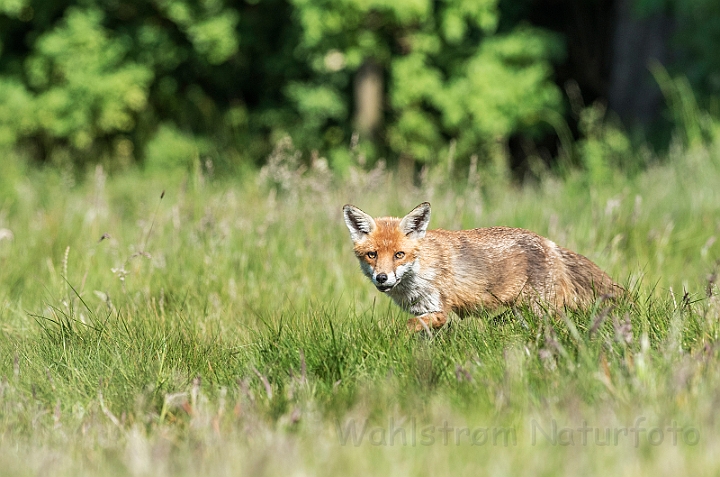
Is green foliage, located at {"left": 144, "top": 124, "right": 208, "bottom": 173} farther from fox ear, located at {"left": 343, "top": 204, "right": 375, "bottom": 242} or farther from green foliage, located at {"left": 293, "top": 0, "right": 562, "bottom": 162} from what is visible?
fox ear, located at {"left": 343, "top": 204, "right": 375, "bottom": 242}

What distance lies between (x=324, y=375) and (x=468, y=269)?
4.52ft

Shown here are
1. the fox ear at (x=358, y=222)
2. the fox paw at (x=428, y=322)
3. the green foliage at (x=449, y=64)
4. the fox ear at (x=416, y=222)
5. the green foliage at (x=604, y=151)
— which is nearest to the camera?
the fox paw at (x=428, y=322)

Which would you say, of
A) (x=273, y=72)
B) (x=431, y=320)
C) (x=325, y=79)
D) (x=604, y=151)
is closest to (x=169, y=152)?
(x=273, y=72)

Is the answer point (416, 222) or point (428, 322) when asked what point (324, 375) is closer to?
point (428, 322)

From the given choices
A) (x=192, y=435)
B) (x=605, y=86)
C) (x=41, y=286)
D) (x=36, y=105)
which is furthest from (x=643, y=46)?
(x=192, y=435)

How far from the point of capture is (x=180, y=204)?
712cm

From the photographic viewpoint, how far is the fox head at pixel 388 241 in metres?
4.86

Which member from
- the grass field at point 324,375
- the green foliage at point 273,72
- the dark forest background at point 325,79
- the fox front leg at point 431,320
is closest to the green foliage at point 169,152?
the dark forest background at point 325,79

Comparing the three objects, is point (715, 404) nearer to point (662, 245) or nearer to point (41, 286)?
point (662, 245)

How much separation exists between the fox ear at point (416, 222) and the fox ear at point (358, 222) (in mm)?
232

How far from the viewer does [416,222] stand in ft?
16.8

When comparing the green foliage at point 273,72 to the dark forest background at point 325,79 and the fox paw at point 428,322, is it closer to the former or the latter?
the dark forest background at point 325,79

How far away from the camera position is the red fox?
4.89m

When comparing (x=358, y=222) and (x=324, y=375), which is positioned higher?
(x=358, y=222)
